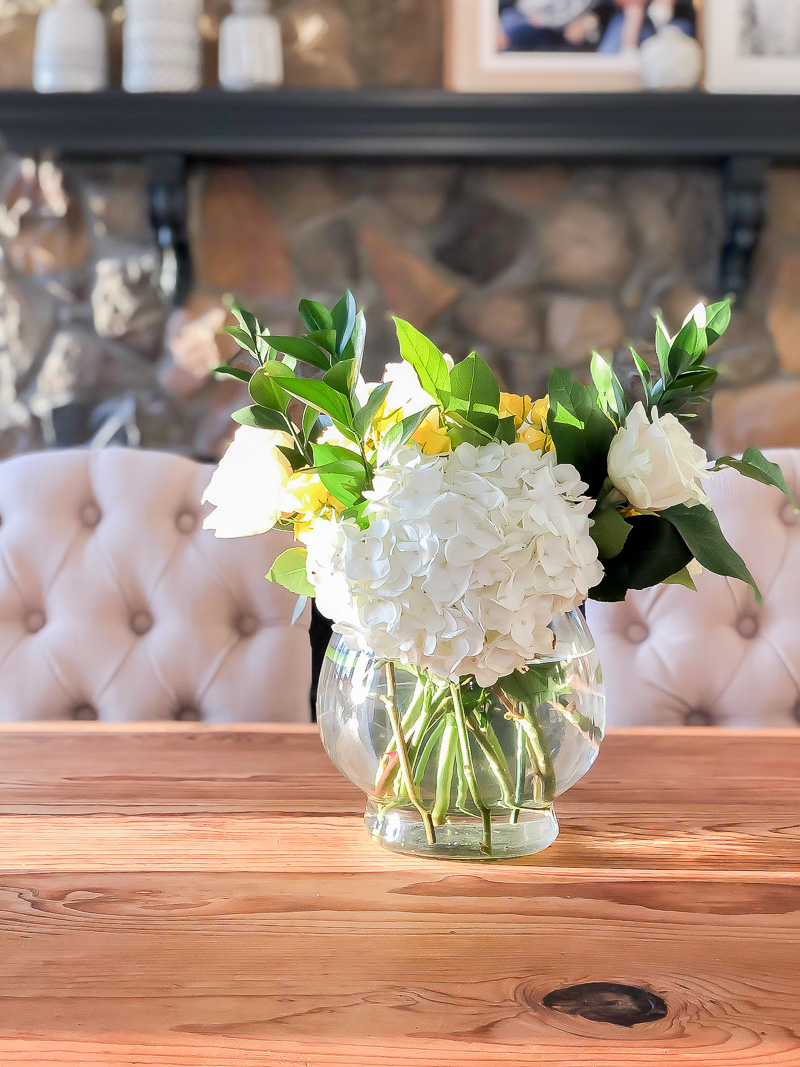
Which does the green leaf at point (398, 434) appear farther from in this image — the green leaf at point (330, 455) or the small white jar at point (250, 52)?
the small white jar at point (250, 52)

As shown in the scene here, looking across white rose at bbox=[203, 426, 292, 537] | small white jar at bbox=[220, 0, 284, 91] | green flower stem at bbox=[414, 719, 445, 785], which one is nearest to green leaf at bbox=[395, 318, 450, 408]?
white rose at bbox=[203, 426, 292, 537]

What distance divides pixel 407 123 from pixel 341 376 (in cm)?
180

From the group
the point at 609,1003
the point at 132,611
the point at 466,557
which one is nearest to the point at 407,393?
the point at 466,557

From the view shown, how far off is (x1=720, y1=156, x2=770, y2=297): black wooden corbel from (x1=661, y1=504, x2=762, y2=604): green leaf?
1.89 meters

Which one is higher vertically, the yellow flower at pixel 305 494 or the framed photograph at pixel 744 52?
the framed photograph at pixel 744 52

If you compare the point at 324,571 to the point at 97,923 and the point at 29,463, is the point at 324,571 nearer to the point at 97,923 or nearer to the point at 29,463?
the point at 97,923

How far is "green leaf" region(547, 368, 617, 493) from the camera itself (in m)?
0.61

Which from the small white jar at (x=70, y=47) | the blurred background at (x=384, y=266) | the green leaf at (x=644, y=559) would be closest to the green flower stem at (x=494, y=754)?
the green leaf at (x=644, y=559)

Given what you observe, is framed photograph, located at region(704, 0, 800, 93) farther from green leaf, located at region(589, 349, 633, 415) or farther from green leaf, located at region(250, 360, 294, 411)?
green leaf, located at region(250, 360, 294, 411)

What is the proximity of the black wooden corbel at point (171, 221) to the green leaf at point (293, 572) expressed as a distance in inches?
71.2

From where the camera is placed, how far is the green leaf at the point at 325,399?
59cm

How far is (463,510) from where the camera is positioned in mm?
547

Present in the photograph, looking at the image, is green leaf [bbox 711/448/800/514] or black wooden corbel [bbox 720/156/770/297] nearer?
green leaf [bbox 711/448/800/514]

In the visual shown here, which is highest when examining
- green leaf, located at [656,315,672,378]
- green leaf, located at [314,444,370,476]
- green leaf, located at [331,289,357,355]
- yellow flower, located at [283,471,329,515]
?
green leaf, located at [331,289,357,355]
